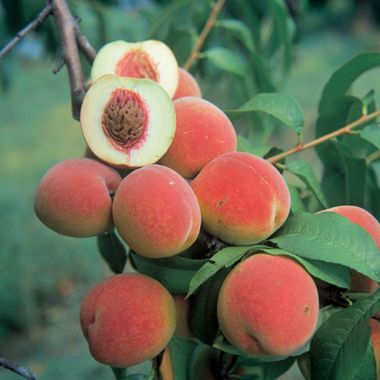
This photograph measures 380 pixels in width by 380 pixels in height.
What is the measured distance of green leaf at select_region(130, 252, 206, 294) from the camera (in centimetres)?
69

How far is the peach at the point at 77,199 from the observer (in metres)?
0.69

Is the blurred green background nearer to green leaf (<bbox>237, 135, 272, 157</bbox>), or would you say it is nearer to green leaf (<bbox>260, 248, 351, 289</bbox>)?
green leaf (<bbox>237, 135, 272, 157</bbox>)

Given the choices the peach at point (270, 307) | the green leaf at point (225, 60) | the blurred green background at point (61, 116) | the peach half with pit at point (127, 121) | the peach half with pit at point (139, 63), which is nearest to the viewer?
the peach at point (270, 307)

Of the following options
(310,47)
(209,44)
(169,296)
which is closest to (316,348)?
(169,296)

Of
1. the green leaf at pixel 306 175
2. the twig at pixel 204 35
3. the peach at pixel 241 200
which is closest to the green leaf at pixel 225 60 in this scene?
the twig at pixel 204 35

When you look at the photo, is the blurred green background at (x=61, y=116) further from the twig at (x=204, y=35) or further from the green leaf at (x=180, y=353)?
the green leaf at (x=180, y=353)

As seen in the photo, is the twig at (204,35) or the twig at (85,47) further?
the twig at (204,35)

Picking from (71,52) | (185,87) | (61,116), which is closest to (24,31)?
(71,52)

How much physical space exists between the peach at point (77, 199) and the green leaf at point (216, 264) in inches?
5.1

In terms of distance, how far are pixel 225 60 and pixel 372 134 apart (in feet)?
1.34

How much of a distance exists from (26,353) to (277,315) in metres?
2.51

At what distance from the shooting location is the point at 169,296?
0.69 meters

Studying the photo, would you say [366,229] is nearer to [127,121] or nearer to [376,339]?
[376,339]

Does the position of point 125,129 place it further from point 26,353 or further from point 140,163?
point 26,353
